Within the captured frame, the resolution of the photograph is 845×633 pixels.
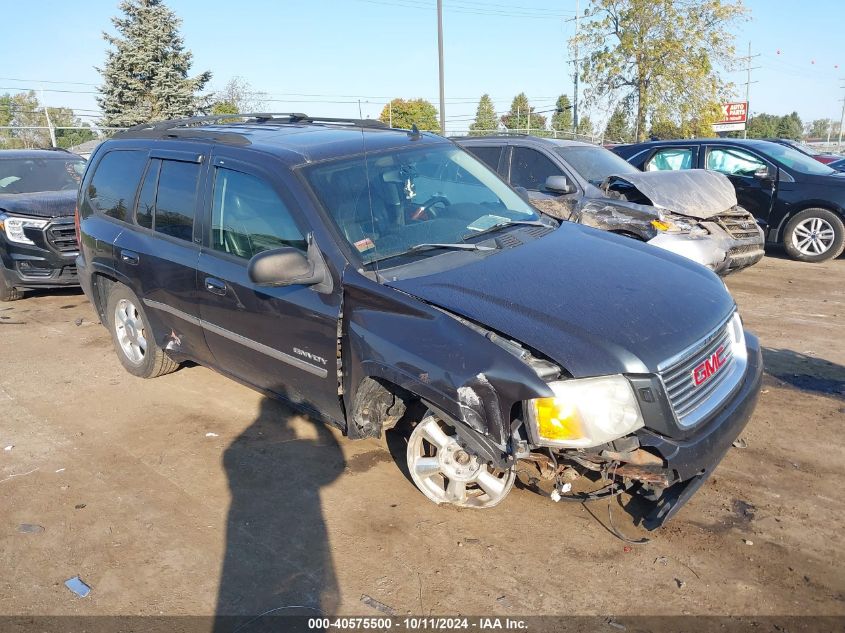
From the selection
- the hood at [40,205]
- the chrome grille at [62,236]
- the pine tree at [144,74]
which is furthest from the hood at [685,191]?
the pine tree at [144,74]

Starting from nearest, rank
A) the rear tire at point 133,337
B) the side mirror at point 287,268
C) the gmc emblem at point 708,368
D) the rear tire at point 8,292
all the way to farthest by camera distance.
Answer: the gmc emblem at point 708,368 → the side mirror at point 287,268 → the rear tire at point 133,337 → the rear tire at point 8,292

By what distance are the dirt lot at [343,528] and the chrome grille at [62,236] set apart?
3.47m

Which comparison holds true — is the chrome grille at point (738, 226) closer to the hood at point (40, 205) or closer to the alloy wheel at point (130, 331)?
the alloy wheel at point (130, 331)

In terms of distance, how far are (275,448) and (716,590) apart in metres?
2.62

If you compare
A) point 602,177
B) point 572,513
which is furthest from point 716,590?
point 602,177

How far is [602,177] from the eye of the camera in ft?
25.0

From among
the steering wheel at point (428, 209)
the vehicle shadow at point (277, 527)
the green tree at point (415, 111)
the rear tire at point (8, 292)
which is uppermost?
the green tree at point (415, 111)

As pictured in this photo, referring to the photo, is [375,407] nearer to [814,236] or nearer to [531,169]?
[531,169]

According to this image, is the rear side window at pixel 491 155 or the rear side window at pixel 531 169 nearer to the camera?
the rear side window at pixel 531 169

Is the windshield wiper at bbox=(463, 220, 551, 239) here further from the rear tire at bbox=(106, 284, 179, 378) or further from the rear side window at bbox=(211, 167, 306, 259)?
the rear tire at bbox=(106, 284, 179, 378)

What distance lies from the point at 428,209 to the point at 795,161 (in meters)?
8.00

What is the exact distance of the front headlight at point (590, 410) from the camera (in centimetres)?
268

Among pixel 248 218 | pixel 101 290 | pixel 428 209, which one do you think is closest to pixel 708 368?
pixel 428 209

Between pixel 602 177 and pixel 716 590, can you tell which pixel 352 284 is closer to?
pixel 716 590
